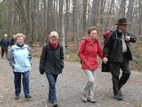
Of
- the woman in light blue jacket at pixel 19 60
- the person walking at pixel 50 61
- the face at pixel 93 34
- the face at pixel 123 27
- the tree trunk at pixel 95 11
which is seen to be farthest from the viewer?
the tree trunk at pixel 95 11

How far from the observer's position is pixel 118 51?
14.4 feet

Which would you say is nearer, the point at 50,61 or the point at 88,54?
the point at 50,61

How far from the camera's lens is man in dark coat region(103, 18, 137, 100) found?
4.39 meters

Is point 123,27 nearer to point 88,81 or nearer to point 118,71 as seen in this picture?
point 118,71

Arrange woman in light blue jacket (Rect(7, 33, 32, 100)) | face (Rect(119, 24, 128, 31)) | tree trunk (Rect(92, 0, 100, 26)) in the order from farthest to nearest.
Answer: tree trunk (Rect(92, 0, 100, 26)), woman in light blue jacket (Rect(7, 33, 32, 100)), face (Rect(119, 24, 128, 31))

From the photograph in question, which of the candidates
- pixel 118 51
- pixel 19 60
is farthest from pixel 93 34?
pixel 19 60

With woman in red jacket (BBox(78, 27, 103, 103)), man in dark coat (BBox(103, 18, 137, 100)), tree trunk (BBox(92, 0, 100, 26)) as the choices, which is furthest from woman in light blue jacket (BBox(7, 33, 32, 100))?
tree trunk (BBox(92, 0, 100, 26))

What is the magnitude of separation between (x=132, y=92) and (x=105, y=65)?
161 centimetres

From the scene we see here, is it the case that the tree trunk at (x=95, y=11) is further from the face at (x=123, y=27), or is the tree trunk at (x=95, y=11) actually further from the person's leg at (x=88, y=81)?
the person's leg at (x=88, y=81)

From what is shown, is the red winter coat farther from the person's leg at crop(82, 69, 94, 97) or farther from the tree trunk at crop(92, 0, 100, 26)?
the tree trunk at crop(92, 0, 100, 26)

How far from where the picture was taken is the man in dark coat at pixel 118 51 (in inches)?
173

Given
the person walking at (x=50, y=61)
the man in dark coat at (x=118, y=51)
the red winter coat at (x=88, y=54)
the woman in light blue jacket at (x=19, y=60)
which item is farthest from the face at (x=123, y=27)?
the woman in light blue jacket at (x=19, y=60)

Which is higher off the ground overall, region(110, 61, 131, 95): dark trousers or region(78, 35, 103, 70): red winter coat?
region(78, 35, 103, 70): red winter coat

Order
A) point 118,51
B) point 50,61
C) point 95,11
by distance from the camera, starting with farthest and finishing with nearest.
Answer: point 95,11
point 118,51
point 50,61
